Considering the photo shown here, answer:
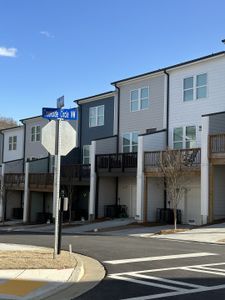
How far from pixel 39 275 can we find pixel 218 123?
1889cm

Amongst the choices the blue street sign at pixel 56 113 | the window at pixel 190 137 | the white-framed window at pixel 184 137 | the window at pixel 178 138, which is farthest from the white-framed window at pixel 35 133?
the blue street sign at pixel 56 113

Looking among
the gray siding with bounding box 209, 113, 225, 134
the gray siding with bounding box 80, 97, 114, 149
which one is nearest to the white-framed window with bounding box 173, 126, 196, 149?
the gray siding with bounding box 209, 113, 225, 134

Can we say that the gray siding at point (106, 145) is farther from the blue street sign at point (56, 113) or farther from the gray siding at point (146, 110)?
the blue street sign at point (56, 113)

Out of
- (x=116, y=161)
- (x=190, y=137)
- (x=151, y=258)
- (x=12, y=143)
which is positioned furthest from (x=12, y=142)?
(x=151, y=258)

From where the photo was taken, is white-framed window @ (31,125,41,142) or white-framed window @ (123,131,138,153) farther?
white-framed window @ (31,125,41,142)

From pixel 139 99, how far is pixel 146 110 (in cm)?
118

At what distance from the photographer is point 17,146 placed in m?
51.5

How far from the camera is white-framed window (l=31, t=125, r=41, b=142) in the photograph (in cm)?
4803

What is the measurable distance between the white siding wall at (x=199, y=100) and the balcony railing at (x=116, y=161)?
280cm

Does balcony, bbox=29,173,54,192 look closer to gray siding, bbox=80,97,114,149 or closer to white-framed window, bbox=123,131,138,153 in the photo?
gray siding, bbox=80,97,114,149

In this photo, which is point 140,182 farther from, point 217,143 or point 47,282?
point 47,282

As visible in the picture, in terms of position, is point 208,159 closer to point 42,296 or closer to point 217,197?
point 217,197

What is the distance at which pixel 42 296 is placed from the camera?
8617 mm

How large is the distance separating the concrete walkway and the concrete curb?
928 centimetres
